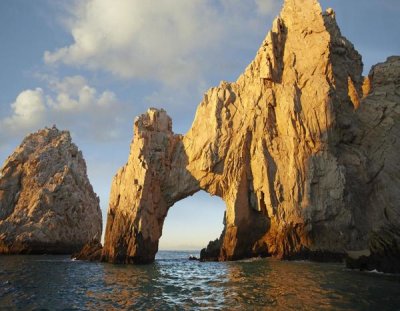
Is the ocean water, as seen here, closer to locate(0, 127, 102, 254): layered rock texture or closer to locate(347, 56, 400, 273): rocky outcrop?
locate(347, 56, 400, 273): rocky outcrop

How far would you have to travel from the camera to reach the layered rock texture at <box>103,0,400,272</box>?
37.4m

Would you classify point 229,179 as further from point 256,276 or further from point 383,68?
point 383,68

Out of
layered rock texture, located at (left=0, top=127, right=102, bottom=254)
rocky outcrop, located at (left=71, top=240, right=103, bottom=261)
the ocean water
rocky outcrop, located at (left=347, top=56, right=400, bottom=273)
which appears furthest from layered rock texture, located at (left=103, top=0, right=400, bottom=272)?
layered rock texture, located at (left=0, top=127, right=102, bottom=254)

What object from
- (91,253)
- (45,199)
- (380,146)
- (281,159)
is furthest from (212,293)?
(45,199)

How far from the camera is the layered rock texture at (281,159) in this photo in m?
37.4

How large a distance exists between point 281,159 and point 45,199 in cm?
4473

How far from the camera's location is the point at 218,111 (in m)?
44.2

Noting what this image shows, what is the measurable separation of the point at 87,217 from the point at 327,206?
5110 centimetres

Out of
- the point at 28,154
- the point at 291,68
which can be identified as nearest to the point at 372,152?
the point at 291,68

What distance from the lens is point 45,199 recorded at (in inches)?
2603

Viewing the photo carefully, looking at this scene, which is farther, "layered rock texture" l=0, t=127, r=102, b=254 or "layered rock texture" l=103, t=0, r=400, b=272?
"layered rock texture" l=0, t=127, r=102, b=254

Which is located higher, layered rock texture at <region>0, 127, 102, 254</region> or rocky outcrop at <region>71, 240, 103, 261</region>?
layered rock texture at <region>0, 127, 102, 254</region>

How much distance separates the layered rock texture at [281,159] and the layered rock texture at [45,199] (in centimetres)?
2909

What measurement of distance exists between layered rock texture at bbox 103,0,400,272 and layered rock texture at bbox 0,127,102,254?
29092 mm
